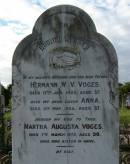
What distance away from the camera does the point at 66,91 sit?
5.51 meters

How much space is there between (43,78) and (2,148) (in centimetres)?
156

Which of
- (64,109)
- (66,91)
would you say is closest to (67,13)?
(66,91)

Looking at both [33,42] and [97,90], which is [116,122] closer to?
[97,90]

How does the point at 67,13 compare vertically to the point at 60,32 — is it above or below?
above

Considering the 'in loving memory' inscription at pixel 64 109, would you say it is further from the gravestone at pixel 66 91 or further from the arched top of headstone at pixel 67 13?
the arched top of headstone at pixel 67 13

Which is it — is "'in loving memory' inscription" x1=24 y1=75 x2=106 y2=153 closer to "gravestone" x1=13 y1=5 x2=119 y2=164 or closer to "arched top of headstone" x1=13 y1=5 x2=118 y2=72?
"gravestone" x1=13 y1=5 x2=119 y2=164

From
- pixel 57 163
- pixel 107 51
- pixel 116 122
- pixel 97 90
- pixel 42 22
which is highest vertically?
pixel 42 22

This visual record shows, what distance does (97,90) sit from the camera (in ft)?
18.0

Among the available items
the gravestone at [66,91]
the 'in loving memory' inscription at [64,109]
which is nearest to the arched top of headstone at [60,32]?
the gravestone at [66,91]

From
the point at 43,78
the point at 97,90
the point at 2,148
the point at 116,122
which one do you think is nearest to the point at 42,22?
the point at 43,78

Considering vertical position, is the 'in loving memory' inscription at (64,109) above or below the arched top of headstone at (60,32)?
below

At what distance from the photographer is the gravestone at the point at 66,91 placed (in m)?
5.49

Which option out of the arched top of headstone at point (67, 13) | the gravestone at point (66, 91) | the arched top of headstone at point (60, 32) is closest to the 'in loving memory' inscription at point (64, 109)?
the gravestone at point (66, 91)

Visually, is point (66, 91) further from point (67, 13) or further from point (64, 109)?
point (67, 13)
